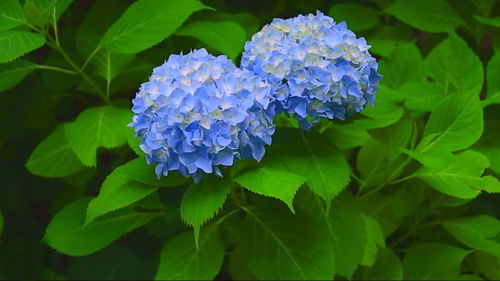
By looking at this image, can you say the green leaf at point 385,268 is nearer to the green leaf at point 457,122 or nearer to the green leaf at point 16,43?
the green leaf at point 457,122

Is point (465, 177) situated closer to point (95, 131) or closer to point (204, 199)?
point (204, 199)

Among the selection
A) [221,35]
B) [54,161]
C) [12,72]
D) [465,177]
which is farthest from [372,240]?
[12,72]

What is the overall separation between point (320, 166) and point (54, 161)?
0.51m

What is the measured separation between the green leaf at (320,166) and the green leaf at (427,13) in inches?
18.0

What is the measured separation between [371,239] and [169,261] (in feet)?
1.21

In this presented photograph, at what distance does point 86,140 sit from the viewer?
1136 millimetres

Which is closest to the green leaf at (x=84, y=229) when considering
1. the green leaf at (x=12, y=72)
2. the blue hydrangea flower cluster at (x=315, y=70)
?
the green leaf at (x=12, y=72)

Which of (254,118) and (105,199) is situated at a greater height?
(254,118)

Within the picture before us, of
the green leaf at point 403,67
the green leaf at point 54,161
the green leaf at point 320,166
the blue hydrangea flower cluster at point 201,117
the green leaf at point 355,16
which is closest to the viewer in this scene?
the blue hydrangea flower cluster at point 201,117

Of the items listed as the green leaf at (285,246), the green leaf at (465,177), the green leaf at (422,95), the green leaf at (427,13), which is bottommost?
the green leaf at (285,246)

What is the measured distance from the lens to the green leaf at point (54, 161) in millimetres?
1221

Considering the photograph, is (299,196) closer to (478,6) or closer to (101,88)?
(101,88)

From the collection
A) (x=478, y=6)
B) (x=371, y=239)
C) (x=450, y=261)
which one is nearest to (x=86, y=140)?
(x=371, y=239)

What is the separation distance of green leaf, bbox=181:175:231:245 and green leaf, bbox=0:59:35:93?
0.40 m
